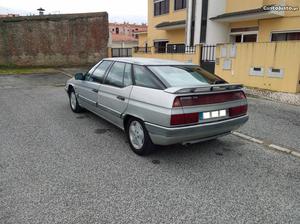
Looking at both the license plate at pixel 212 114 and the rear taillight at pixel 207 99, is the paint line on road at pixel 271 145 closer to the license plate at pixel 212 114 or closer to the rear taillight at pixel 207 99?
the rear taillight at pixel 207 99

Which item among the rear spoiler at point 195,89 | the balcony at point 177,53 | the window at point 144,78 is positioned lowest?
the rear spoiler at point 195,89

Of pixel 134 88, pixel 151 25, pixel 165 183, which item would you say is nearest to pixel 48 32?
pixel 151 25

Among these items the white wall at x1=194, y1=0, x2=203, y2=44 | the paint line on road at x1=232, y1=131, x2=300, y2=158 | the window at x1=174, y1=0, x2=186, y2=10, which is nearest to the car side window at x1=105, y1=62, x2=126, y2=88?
the paint line on road at x1=232, y1=131, x2=300, y2=158

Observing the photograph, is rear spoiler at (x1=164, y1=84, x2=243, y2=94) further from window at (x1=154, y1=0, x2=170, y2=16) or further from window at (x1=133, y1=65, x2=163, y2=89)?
window at (x1=154, y1=0, x2=170, y2=16)

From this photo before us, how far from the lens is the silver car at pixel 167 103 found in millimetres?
3465

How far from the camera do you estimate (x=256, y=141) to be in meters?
4.79

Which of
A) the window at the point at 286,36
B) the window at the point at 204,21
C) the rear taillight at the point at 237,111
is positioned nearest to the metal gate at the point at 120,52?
the window at the point at 204,21

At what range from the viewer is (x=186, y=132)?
350 centimetres

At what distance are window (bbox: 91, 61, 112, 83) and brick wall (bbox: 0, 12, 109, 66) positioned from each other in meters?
16.9

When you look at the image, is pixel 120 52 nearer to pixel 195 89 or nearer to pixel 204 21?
pixel 204 21

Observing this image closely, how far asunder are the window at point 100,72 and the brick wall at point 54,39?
1689cm

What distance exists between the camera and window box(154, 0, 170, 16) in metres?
19.0

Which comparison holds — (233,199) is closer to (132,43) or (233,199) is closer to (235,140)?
(235,140)

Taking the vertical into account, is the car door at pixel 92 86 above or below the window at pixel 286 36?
below
